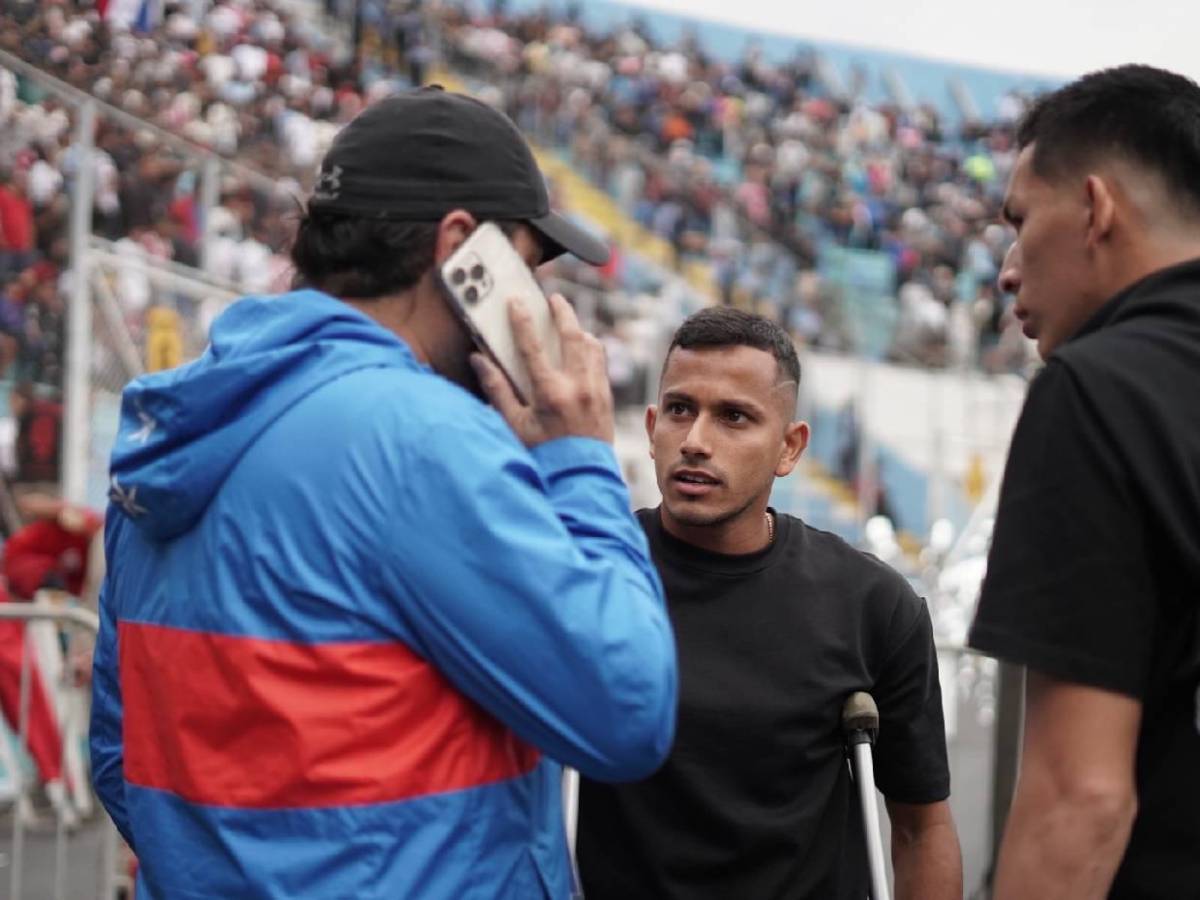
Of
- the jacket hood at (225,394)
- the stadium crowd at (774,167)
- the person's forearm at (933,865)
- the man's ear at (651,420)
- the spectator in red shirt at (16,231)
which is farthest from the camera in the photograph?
the stadium crowd at (774,167)

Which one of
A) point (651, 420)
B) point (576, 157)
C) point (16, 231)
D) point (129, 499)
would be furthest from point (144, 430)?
point (576, 157)

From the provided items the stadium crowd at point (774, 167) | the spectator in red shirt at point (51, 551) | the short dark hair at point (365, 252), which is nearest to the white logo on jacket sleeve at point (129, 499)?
the short dark hair at point (365, 252)

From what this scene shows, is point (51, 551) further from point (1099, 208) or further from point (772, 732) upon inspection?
point (1099, 208)

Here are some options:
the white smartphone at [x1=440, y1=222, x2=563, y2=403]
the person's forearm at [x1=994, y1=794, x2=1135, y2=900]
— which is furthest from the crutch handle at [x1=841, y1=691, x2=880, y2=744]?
the white smartphone at [x1=440, y1=222, x2=563, y2=403]

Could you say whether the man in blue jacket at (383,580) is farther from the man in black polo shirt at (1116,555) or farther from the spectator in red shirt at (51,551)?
the spectator in red shirt at (51,551)

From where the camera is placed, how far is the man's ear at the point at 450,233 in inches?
80.7

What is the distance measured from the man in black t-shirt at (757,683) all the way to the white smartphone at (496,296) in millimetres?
973

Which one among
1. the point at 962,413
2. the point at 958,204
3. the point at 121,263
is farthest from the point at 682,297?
the point at 958,204

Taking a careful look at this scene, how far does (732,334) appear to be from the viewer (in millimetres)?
3350

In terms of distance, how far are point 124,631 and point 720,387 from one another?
148cm

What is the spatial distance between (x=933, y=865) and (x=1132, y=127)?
1510 mm

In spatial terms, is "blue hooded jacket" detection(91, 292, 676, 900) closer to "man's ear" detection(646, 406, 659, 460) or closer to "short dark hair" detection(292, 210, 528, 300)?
"short dark hair" detection(292, 210, 528, 300)

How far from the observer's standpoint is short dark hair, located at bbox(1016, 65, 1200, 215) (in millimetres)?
2035

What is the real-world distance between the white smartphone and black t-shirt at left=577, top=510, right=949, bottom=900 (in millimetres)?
971
